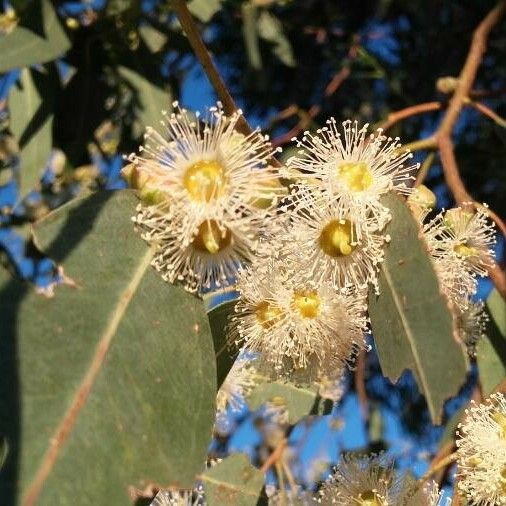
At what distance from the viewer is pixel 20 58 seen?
6.03 ft

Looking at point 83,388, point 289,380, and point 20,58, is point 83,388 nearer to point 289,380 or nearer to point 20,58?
point 289,380

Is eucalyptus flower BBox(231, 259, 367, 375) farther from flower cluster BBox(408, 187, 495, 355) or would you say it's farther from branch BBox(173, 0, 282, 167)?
branch BBox(173, 0, 282, 167)

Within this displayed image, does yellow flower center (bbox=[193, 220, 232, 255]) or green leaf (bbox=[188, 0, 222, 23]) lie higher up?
green leaf (bbox=[188, 0, 222, 23])

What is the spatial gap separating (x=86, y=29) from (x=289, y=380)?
4.28ft

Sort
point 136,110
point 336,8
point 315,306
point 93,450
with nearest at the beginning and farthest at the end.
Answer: point 93,450
point 315,306
point 136,110
point 336,8

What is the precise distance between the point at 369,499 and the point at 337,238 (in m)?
0.49

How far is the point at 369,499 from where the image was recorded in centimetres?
139

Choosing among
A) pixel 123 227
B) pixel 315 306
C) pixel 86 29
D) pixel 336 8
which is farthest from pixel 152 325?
pixel 336 8

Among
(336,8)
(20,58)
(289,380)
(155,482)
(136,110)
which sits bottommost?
(155,482)

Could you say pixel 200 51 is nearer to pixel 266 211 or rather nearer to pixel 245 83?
pixel 266 211

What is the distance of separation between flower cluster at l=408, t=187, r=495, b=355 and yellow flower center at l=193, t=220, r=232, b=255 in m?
0.25

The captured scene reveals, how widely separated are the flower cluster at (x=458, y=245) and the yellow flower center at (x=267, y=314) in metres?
0.23

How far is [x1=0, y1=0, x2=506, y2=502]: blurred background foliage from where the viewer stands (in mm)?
2064

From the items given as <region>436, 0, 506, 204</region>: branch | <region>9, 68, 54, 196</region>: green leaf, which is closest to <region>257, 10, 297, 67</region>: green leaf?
<region>436, 0, 506, 204</region>: branch
